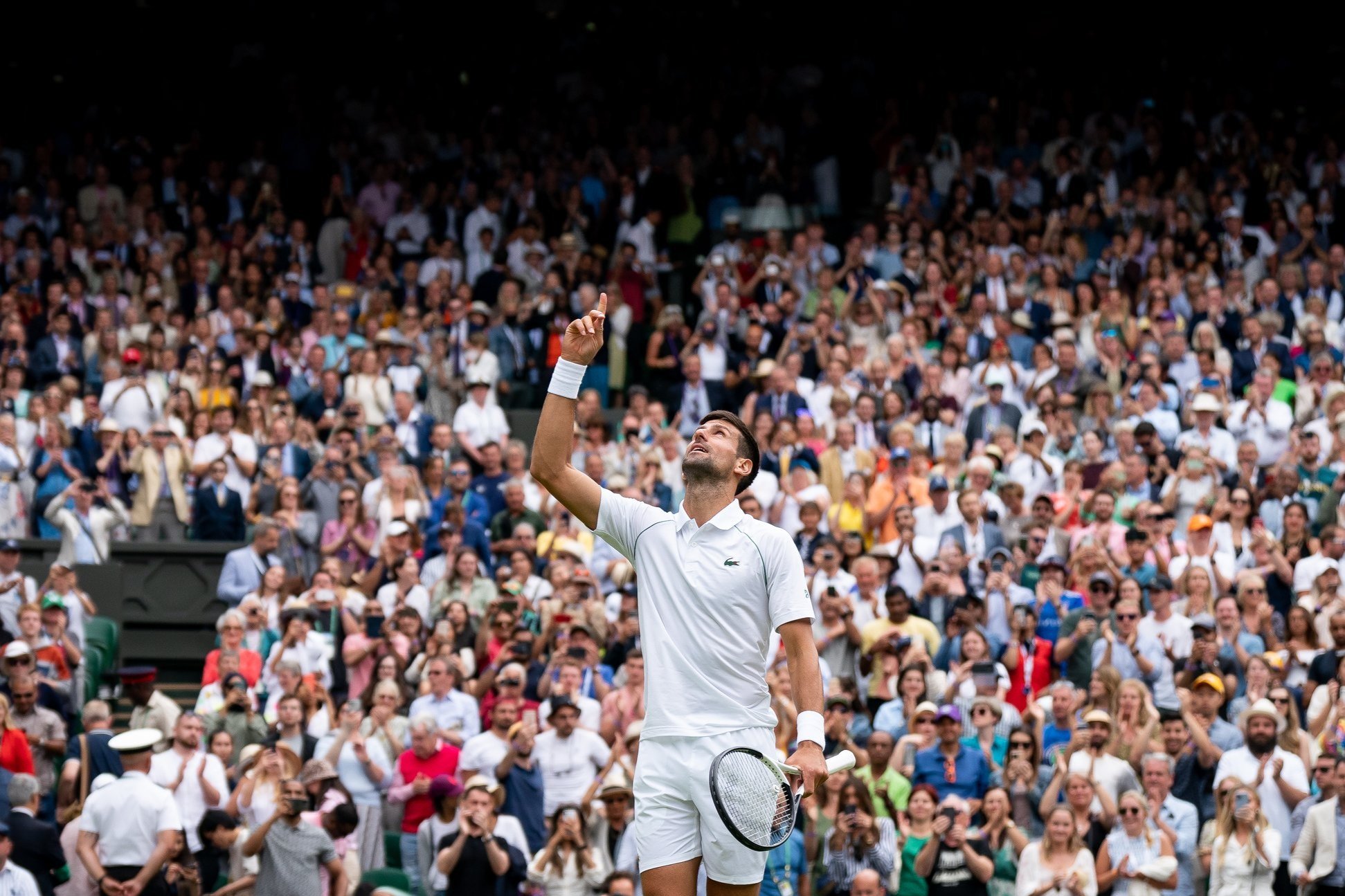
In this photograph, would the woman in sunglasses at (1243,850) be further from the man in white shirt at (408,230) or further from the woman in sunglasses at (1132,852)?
the man in white shirt at (408,230)

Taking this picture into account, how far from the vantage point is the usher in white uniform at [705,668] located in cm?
602

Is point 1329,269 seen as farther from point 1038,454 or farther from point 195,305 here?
point 195,305

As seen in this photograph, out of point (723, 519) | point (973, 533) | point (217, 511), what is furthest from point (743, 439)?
point (217, 511)

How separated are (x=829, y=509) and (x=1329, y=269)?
7279mm

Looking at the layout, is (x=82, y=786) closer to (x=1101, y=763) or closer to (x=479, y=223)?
(x=1101, y=763)

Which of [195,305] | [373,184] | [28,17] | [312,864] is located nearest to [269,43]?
[28,17]

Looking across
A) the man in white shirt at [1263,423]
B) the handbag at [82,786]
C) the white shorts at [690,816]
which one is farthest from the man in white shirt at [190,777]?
the man in white shirt at [1263,423]

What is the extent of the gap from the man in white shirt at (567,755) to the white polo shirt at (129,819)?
8.80ft

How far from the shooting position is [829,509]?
16.9 metres

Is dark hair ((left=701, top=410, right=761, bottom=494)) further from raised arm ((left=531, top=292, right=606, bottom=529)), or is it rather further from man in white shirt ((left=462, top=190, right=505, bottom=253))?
man in white shirt ((left=462, top=190, right=505, bottom=253))

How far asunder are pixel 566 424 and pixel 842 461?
1133cm

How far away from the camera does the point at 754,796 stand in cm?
578

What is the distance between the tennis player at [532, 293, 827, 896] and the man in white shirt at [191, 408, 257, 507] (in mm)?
12044

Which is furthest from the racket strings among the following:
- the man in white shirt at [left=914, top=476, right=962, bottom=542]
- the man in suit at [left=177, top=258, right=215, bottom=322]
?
the man in suit at [left=177, top=258, right=215, bottom=322]
